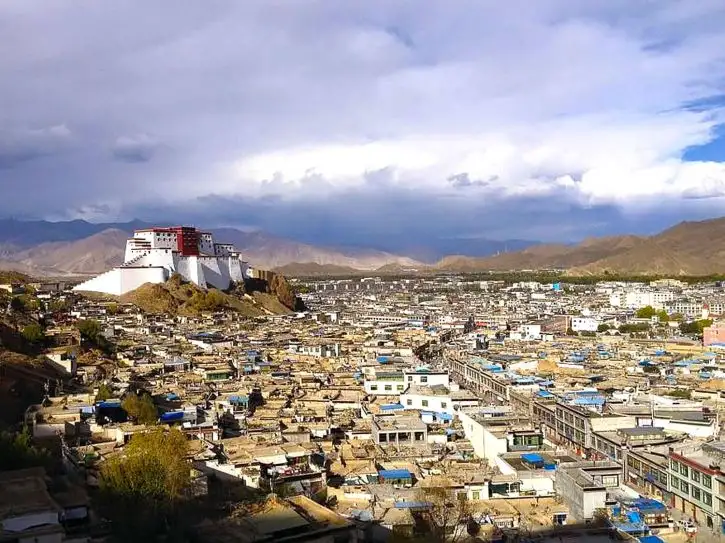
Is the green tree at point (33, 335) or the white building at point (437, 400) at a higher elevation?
the green tree at point (33, 335)

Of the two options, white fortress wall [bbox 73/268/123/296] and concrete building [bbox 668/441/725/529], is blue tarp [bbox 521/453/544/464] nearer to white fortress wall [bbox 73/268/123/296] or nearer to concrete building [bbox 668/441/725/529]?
concrete building [bbox 668/441/725/529]

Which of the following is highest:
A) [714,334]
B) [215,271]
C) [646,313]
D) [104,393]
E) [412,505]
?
[215,271]

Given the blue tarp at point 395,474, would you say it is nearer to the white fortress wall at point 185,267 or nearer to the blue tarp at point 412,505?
the blue tarp at point 412,505

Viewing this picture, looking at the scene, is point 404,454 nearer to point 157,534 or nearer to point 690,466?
point 690,466

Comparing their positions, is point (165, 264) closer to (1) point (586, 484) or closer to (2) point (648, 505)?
(1) point (586, 484)

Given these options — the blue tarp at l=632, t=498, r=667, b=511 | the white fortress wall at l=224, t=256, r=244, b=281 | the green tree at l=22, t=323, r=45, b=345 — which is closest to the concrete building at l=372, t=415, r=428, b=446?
the blue tarp at l=632, t=498, r=667, b=511

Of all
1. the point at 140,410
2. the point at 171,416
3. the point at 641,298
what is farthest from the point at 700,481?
the point at 641,298

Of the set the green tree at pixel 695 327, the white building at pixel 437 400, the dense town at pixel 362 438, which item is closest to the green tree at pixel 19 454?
the dense town at pixel 362 438

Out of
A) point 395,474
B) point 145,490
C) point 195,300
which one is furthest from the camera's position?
point 195,300
